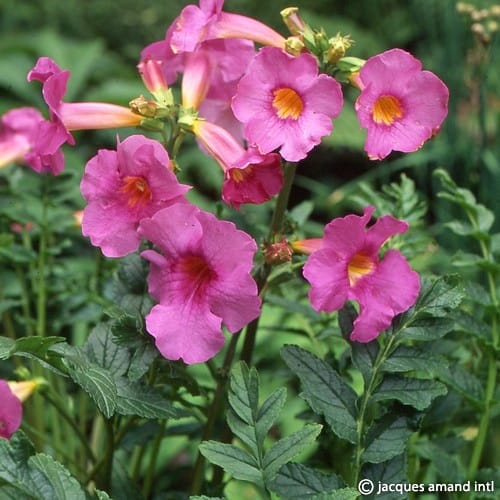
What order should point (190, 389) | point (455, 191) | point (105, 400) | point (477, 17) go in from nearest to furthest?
1. point (105, 400)
2. point (190, 389)
3. point (455, 191)
4. point (477, 17)

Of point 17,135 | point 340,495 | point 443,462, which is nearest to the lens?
point 340,495

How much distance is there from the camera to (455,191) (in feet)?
2.56

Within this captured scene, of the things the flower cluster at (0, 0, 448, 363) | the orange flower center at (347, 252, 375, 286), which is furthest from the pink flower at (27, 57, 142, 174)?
the orange flower center at (347, 252, 375, 286)

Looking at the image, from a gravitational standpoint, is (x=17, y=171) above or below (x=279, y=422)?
above

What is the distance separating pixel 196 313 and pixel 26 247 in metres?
0.42

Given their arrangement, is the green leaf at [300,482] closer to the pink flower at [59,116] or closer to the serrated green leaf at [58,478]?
the serrated green leaf at [58,478]

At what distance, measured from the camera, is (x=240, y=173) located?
63 centimetres

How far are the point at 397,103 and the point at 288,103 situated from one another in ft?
0.27

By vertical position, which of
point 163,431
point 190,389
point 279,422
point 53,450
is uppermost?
point 190,389

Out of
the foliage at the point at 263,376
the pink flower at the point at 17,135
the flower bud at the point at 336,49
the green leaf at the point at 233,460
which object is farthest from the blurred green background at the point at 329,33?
the green leaf at the point at 233,460

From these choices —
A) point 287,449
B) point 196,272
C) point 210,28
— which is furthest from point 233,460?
point 210,28

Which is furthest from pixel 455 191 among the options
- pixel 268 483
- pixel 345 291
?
pixel 268 483

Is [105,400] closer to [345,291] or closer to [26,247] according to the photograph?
[345,291]

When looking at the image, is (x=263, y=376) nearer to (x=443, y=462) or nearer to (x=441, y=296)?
(x=443, y=462)
